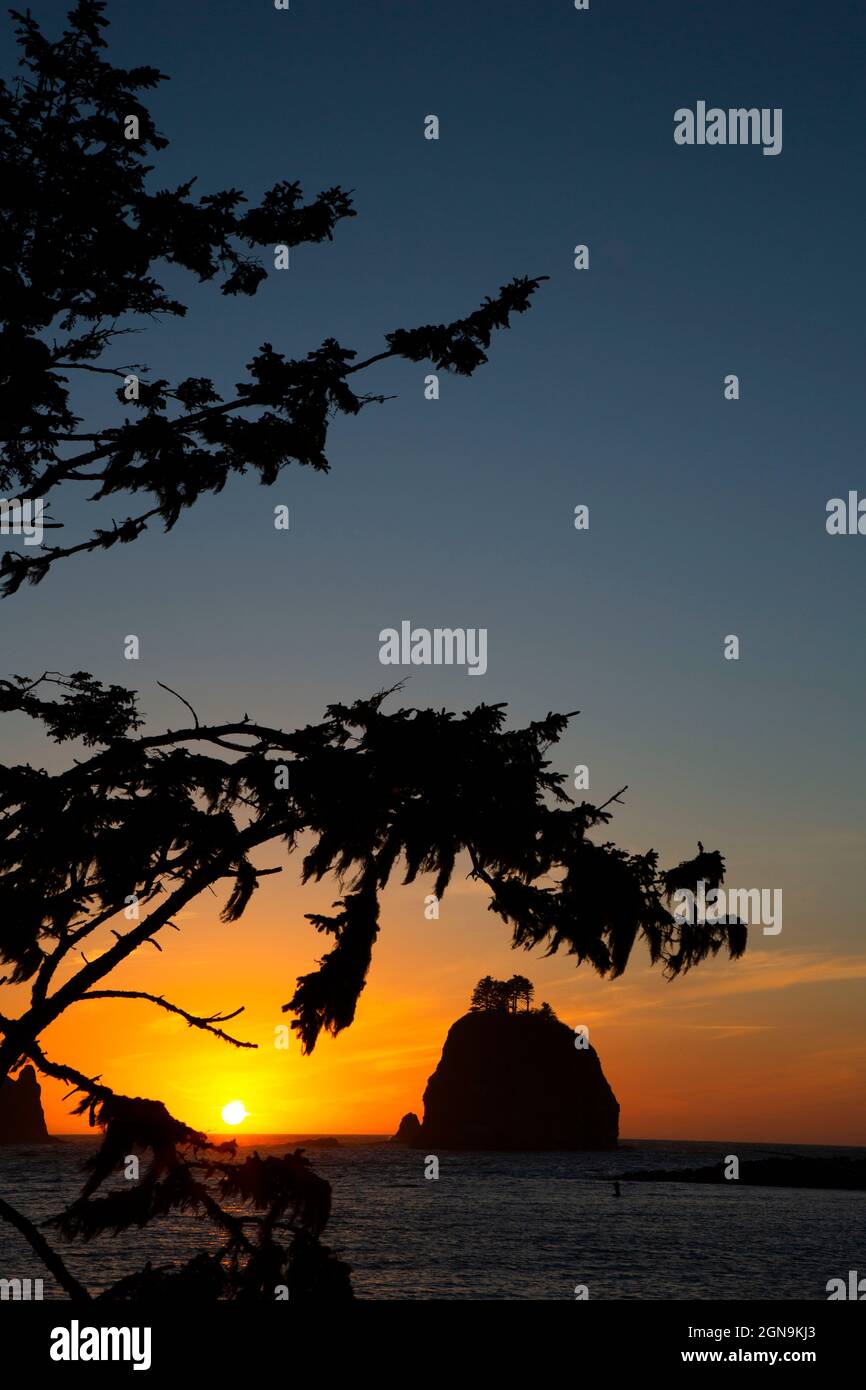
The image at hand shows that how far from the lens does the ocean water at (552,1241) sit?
48750 mm

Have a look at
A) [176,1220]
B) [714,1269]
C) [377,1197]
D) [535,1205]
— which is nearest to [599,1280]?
[714,1269]

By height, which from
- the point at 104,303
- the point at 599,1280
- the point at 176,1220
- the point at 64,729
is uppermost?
the point at 104,303

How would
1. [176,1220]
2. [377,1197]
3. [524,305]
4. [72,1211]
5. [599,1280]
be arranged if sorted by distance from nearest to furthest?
[72,1211], [524,305], [599,1280], [176,1220], [377,1197]

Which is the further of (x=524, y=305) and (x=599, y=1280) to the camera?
(x=599, y=1280)

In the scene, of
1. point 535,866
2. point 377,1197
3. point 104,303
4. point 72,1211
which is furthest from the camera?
point 377,1197

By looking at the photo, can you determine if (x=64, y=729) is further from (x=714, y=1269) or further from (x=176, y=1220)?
(x=176, y=1220)

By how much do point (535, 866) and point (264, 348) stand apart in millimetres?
4532

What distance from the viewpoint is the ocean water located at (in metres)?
48.8

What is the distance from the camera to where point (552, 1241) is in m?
67.6

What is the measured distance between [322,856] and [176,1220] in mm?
80180

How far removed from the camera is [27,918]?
7344mm

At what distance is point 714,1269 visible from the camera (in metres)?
54.7
